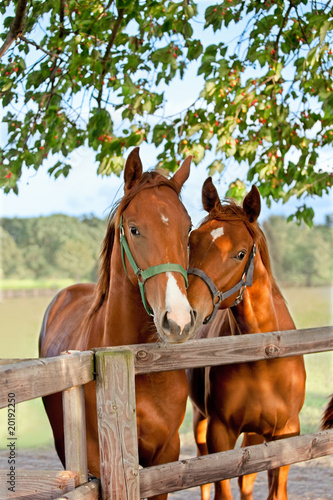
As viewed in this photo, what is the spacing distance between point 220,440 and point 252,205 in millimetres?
1431

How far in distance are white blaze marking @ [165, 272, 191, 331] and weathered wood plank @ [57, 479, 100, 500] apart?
0.73 meters

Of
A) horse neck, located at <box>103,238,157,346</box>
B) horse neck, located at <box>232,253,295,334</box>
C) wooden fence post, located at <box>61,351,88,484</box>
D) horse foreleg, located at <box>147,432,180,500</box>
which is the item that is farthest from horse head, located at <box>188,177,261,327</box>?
wooden fence post, located at <box>61,351,88,484</box>

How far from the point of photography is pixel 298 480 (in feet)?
17.0

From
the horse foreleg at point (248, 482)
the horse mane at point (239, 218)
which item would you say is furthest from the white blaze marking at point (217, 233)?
the horse foreleg at point (248, 482)

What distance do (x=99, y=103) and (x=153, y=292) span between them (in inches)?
129

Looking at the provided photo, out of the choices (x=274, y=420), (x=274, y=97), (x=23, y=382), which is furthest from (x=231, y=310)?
(x=274, y=97)

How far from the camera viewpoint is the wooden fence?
1885 mm

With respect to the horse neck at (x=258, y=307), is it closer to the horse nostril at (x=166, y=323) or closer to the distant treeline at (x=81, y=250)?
the horse nostril at (x=166, y=323)

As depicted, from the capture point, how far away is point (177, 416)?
2619 mm

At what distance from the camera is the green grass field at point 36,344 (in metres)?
8.39

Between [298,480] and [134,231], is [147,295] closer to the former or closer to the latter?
[134,231]

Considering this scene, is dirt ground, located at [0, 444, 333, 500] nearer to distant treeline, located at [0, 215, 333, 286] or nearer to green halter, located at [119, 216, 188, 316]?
green halter, located at [119, 216, 188, 316]

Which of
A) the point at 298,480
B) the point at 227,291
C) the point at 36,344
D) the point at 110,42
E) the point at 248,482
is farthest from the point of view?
the point at 36,344

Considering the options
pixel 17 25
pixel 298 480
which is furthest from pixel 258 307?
pixel 17 25
